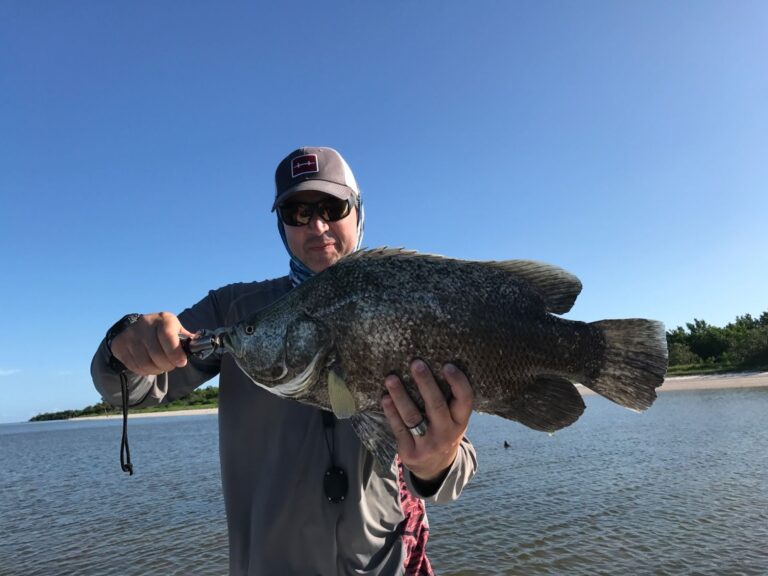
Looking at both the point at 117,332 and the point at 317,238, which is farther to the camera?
the point at 317,238

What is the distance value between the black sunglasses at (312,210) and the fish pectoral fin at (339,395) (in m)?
1.35

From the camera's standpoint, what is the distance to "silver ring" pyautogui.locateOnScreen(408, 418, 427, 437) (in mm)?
2760

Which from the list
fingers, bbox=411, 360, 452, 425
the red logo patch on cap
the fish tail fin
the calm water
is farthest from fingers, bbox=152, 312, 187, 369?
the calm water

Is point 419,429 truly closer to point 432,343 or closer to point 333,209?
point 432,343

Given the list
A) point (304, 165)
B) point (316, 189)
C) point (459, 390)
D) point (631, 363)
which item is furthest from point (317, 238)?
point (631, 363)

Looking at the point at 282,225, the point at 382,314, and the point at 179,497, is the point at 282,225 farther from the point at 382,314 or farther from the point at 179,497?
the point at 179,497

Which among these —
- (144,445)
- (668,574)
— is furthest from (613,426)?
(144,445)

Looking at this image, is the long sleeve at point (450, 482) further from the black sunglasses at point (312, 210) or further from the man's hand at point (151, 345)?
the black sunglasses at point (312, 210)

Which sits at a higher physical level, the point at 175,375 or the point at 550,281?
the point at 550,281

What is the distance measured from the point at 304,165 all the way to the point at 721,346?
245 ft

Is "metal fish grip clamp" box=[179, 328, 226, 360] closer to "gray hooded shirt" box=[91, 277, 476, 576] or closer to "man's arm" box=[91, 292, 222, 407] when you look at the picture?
"man's arm" box=[91, 292, 222, 407]

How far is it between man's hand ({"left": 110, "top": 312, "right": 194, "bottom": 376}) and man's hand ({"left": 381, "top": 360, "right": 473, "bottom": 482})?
1092 mm

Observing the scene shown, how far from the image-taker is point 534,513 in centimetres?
1411

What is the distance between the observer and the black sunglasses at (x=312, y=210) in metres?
3.58
